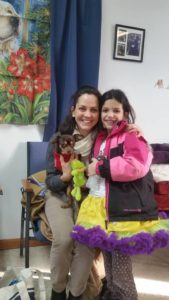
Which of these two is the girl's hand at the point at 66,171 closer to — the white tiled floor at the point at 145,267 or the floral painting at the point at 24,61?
the floral painting at the point at 24,61

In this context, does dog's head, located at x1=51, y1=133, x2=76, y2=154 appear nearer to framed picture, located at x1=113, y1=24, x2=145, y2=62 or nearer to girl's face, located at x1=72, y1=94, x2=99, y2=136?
girl's face, located at x1=72, y1=94, x2=99, y2=136

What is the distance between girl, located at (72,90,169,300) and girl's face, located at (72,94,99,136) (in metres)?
0.16

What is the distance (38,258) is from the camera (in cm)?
235

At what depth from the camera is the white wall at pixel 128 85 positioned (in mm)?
2369

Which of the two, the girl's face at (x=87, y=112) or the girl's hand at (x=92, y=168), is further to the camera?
the girl's face at (x=87, y=112)

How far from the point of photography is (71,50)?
222 centimetres

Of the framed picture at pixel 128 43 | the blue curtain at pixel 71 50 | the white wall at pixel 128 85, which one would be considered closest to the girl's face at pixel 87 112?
the blue curtain at pixel 71 50

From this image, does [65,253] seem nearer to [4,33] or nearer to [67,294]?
[67,294]

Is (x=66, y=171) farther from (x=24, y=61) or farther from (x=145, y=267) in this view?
(x=145, y=267)

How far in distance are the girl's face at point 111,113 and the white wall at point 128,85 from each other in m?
0.81

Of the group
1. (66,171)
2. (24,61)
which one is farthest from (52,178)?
(24,61)

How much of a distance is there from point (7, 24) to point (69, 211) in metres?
1.30

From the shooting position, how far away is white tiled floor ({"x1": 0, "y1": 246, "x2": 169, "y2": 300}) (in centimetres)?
201

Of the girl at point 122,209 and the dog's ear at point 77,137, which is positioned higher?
the dog's ear at point 77,137
